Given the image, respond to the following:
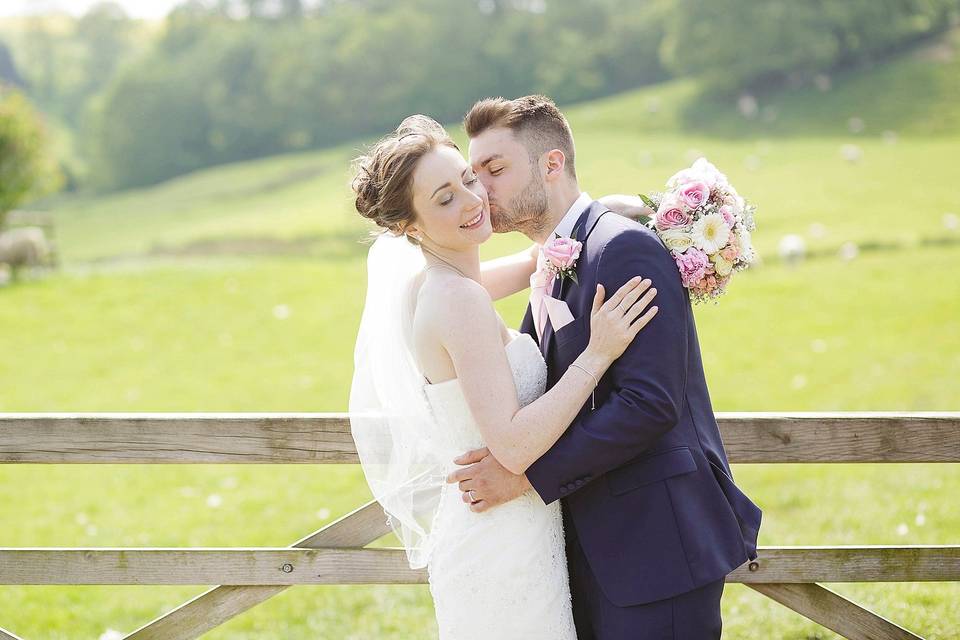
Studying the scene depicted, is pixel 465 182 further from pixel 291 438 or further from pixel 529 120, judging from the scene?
pixel 291 438

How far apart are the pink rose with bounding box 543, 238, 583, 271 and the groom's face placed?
0.29m

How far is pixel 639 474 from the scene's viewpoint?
3.02 m

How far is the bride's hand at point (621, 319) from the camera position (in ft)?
9.43

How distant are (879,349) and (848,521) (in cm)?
639

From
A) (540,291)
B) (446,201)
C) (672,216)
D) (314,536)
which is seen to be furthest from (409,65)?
(672,216)

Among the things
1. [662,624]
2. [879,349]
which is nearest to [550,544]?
[662,624]

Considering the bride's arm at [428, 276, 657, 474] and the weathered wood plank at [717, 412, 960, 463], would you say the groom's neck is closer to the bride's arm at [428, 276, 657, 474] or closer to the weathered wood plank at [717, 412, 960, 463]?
the bride's arm at [428, 276, 657, 474]

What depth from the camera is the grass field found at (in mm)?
6863

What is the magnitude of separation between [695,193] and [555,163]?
528 mm

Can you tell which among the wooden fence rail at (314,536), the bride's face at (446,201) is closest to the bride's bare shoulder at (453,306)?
the bride's face at (446,201)

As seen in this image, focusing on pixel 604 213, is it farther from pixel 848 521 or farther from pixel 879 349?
pixel 879 349

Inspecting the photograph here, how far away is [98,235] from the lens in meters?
42.2

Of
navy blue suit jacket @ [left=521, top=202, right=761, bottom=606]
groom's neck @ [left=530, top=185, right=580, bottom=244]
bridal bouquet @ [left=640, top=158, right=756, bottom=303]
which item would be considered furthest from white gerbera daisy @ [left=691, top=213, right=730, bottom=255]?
groom's neck @ [left=530, top=185, right=580, bottom=244]

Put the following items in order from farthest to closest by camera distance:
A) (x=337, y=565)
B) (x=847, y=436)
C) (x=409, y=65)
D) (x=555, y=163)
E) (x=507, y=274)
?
1. (x=409, y=65)
2. (x=507, y=274)
3. (x=337, y=565)
4. (x=847, y=436)
5. (x=555, y=163)
